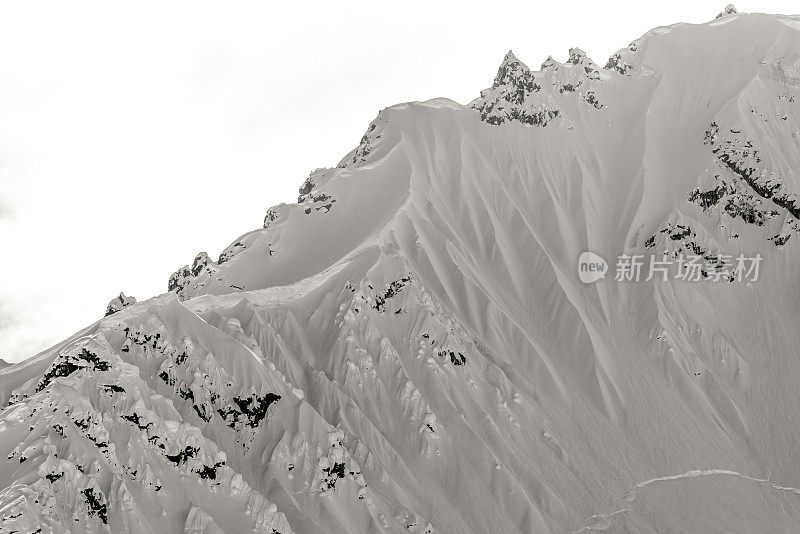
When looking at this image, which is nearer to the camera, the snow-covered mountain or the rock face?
the snow-covered mountain

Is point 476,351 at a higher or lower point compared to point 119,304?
lower

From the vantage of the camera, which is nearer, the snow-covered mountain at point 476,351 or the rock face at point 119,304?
the snow-covered mountain at point 476,351

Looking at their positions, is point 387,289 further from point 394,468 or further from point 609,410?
point 609,410

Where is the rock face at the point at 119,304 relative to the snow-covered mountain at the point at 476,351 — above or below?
above

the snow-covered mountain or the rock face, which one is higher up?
the rock face

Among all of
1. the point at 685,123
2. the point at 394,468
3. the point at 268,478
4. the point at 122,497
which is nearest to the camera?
the point at 122,497

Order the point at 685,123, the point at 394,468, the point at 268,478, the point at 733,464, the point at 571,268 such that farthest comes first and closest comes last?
1. the point at 685,123
2. the point at 571,268
3. the point at 733,464
4. the point at 394,468
5. the point at 268,478

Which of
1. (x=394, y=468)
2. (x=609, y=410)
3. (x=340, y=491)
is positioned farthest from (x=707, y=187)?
(x=340, y=491)

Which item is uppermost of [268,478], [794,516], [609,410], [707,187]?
[268,478]
